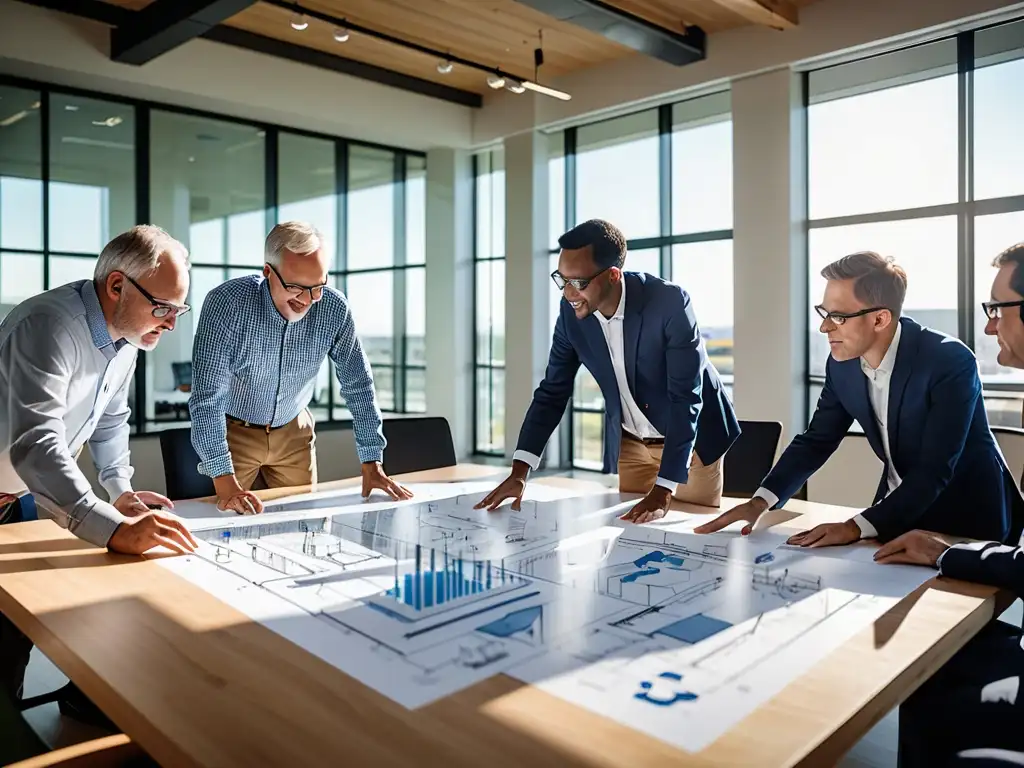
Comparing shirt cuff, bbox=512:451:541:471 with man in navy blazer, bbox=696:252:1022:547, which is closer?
man in navy blazer, bbox=696:252:1022:547

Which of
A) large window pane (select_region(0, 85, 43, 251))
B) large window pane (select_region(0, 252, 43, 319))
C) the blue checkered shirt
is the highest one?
large window pane (select_region(0, 85, 43, 251))

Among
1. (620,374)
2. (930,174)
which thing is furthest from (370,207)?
(620,374)

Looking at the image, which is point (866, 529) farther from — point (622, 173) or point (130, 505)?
point (622, 173)

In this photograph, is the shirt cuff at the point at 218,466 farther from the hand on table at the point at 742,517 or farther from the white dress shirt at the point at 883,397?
the white dress shirt at the point at 883,397

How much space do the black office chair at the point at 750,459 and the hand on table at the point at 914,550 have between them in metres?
1.24

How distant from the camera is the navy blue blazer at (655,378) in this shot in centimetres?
268

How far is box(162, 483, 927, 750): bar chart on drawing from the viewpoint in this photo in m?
1.25

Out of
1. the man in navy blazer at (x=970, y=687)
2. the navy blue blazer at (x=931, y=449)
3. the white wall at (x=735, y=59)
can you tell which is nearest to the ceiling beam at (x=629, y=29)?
the white wall at (x=735, y=59)

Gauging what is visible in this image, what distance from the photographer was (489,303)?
8844mm

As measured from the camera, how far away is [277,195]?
757 centimetres

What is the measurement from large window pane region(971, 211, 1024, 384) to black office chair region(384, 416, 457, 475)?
12.8 feet

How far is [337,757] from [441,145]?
8.14m

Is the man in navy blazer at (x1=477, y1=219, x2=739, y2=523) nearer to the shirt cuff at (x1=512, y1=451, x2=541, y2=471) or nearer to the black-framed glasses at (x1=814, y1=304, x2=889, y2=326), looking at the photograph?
the shirt cuff at (x1=512, y1=451, x2=541, y2=471)

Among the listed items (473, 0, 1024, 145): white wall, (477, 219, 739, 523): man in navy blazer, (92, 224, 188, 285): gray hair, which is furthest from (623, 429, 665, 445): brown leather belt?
(473, 0, 1024, 145): white wall
